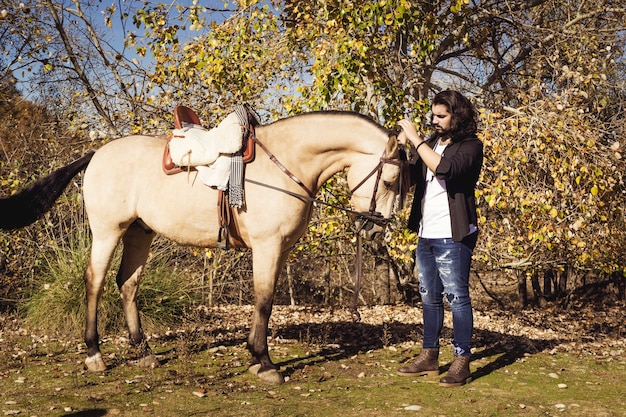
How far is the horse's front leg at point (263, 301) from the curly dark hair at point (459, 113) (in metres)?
1.49

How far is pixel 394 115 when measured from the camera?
247 inches

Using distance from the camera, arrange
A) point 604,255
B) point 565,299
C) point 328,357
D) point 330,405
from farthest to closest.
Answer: point 565,299 → point 604,255 → point 328,357 → point 330,405

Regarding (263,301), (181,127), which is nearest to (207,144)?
(181,127)

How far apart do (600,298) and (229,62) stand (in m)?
8.44

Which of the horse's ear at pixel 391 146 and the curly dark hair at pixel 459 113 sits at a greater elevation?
the curly dark hair at pixel 459 113

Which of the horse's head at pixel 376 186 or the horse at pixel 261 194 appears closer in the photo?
the horse's head at pixel 376 186

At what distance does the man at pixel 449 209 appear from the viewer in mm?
3941

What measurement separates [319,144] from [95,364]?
2.42 metres

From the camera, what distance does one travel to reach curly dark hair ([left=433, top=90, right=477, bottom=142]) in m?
4.00

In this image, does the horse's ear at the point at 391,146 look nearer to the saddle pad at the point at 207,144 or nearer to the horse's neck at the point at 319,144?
the horse's neck at the point at 319,144

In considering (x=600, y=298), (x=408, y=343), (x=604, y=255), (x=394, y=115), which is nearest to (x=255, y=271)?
(x=408, y=343)

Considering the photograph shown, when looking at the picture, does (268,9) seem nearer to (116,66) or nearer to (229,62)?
(229,62)

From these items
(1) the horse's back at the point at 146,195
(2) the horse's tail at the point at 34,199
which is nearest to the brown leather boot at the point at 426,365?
(1) the horse's back at the point at 146,195

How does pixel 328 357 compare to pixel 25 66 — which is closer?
pixel 328 357
